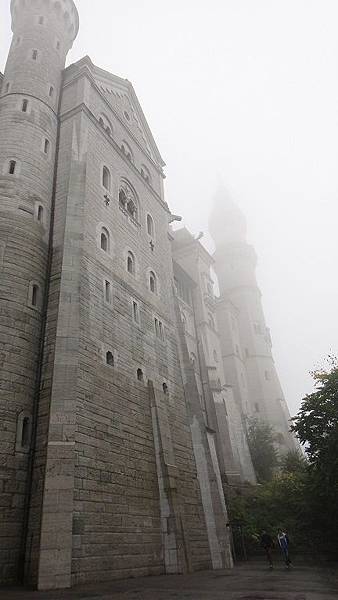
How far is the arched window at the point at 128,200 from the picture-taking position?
2286cm

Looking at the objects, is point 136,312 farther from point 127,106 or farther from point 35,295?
point 127,106

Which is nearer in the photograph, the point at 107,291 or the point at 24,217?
the point at 24,217

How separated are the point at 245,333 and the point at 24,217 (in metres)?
41.0

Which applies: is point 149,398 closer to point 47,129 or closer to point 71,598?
point 71,598

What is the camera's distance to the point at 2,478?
38.8ft

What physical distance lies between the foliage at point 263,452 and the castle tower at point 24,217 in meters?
30.7

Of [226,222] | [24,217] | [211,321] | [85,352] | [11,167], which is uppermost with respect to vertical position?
[226,222]

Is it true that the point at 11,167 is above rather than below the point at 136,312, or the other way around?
above

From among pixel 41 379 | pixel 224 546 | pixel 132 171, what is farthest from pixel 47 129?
pixel 224 546

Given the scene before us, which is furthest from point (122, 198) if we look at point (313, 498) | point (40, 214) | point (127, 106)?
point (313, 498)

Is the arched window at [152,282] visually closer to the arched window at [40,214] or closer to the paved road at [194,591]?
the arched window at [40,214]

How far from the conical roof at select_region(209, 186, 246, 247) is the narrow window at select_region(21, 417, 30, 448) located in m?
55.6

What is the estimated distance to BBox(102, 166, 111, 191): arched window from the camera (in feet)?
70.0

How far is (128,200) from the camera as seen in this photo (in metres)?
23.6
